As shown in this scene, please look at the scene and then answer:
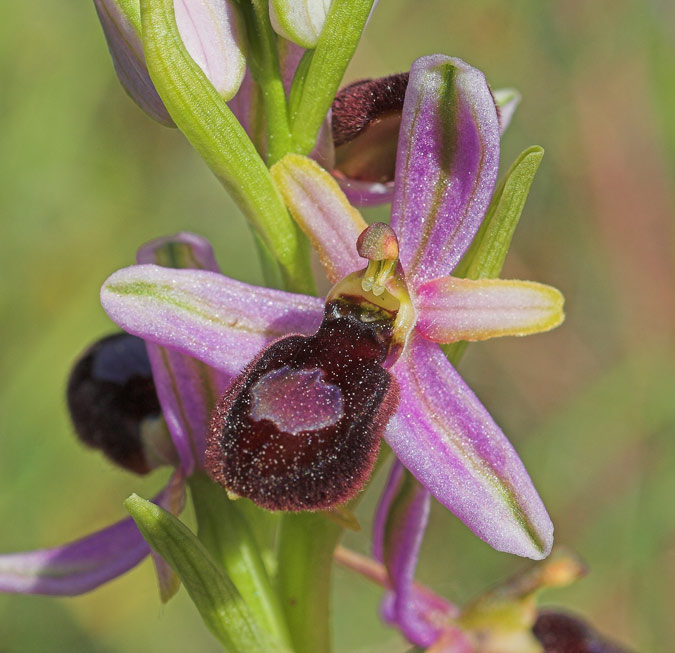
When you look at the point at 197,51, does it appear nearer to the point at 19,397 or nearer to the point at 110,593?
the point at 19,397

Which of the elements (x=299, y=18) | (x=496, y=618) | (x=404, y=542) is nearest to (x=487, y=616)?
(x=496, y=618)

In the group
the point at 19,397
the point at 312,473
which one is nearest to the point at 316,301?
the point at 312,473

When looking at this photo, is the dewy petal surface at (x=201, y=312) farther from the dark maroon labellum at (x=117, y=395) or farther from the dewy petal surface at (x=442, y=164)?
the dark maroon labellum at (x=117, y=395)

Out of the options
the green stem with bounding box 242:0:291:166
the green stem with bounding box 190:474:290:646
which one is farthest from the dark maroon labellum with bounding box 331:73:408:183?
the green stem with bounding box 190:474:290:646

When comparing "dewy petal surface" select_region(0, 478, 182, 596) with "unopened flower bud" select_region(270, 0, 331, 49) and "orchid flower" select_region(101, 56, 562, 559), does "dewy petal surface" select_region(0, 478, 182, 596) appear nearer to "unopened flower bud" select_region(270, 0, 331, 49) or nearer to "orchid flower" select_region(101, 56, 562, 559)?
"orchid flower" select_region(101, 56, 562, 559)

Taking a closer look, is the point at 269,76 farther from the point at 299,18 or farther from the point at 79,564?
the point at 79,564

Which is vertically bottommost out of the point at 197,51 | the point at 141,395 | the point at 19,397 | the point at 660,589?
the point at 660,589
